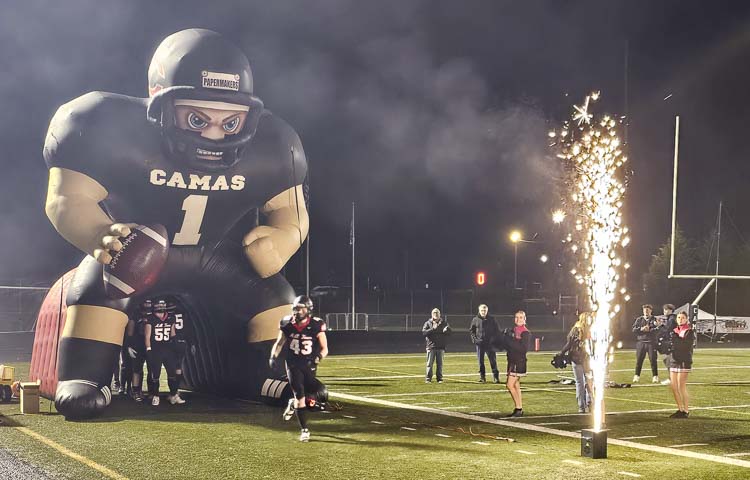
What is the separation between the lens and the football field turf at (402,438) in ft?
34.3

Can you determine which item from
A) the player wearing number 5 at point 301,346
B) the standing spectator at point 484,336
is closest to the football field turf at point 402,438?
the player wearing number 5 at point 301,346

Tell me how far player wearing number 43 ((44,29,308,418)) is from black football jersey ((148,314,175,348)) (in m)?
0.70

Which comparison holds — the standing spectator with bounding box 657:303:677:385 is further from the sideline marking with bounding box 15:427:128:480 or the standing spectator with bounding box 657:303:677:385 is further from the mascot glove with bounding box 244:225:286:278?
the sideline marking with bounding box 15:427:128:480

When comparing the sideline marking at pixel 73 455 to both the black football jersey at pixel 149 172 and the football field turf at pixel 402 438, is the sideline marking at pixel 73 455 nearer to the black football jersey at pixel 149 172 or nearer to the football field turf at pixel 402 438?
the football field turf at pixel 402 438

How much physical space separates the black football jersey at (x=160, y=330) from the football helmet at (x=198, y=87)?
289 centimetres

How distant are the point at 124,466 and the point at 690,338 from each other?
9.16m

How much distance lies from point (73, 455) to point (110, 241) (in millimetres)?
4525

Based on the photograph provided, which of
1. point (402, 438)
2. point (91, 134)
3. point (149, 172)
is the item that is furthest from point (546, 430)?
point (91, 134)

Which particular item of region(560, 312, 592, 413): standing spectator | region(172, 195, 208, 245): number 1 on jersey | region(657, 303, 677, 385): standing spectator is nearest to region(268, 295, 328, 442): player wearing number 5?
region(172, 195, 208, 245): number 1 on jersey

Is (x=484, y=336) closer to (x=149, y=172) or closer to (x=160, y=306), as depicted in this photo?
(x=160, y=306)

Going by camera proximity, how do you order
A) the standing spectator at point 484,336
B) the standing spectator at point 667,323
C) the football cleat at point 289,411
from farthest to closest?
the standing spectator at point 484,336, the standing spectator at point 667,323, the football cleat at point 289,411

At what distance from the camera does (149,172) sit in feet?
50.7

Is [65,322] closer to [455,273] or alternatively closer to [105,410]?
[105,410]

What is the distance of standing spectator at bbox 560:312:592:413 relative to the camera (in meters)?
16.2
